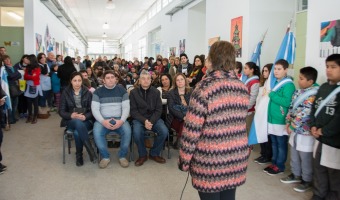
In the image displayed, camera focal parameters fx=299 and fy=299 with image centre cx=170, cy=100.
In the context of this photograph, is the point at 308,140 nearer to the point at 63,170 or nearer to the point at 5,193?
the point at 63,170

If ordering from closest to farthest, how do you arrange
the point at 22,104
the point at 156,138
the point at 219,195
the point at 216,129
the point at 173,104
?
the point at 216,129 < the point at 219,195 < the point at 156,138 < the point at 173,104 < the point at 22,104

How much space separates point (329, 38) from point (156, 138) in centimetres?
242

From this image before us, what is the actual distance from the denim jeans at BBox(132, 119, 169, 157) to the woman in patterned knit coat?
2.16 metres

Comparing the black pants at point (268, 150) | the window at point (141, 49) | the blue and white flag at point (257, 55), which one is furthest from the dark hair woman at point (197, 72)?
the window at point (141, 49)

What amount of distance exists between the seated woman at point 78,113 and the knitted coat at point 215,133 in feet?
7.71

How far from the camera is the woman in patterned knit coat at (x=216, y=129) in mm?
1729

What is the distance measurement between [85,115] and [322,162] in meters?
2.83

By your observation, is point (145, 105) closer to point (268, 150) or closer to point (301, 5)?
point (268, 150)

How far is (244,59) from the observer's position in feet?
18.2

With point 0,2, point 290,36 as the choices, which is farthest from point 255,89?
point 0,2

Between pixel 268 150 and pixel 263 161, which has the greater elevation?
pixel 268 150

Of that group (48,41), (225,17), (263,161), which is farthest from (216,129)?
(48,41)

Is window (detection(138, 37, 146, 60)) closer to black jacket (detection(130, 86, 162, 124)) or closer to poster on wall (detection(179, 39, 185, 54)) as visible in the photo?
poster on wall (detection(179, 39, 185, 54))

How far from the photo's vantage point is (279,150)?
12.1ft
